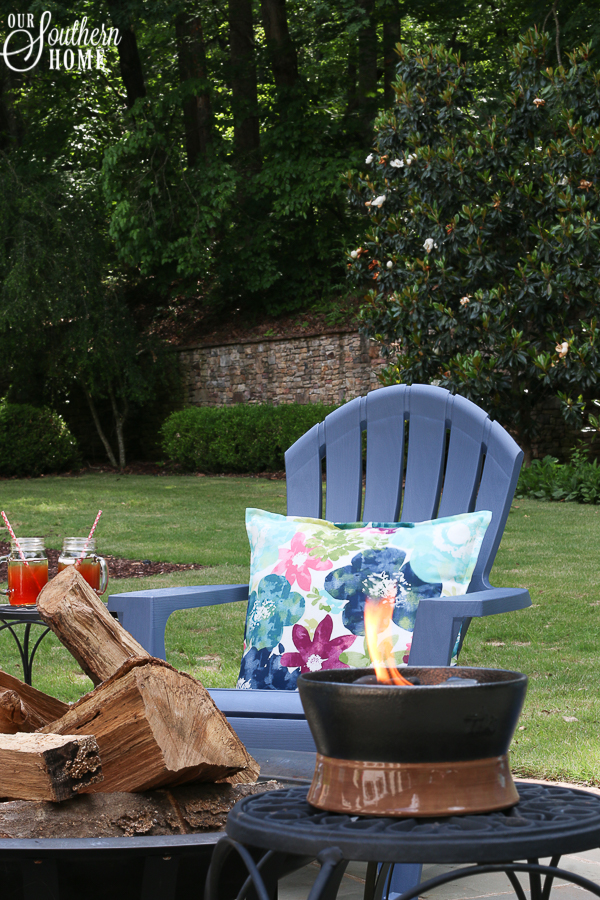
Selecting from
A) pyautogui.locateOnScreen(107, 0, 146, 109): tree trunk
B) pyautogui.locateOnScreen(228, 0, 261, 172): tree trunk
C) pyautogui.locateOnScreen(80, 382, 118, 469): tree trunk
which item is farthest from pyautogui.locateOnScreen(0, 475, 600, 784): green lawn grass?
pyautogui.locateOnScreen(107, 0, 146, 109): tree trunk

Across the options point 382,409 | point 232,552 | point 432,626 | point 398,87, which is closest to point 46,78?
point 398,87

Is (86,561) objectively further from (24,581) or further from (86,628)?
(86,628)

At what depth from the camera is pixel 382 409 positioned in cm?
266

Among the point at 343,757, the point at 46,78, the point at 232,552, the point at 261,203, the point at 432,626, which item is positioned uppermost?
the point at 46,78

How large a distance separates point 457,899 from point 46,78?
54.0 feet

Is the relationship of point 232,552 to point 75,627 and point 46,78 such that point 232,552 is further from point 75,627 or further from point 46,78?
point 46,78

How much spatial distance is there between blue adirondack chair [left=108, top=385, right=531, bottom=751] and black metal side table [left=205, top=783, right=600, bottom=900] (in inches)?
32.9

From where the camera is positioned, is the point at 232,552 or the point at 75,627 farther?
the point at 232,552

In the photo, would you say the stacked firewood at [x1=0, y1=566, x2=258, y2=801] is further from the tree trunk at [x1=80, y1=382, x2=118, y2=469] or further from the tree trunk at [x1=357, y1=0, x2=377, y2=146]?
the tree trunk at [x1=357, y1=0, x2=377, y2=146]

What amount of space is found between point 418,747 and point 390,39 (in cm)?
1551

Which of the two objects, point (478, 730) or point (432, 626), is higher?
point (478, 730)

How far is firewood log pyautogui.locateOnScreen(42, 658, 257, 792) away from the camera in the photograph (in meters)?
1.27

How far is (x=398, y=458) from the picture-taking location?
8.68ft

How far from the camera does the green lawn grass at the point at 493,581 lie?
3170mm
